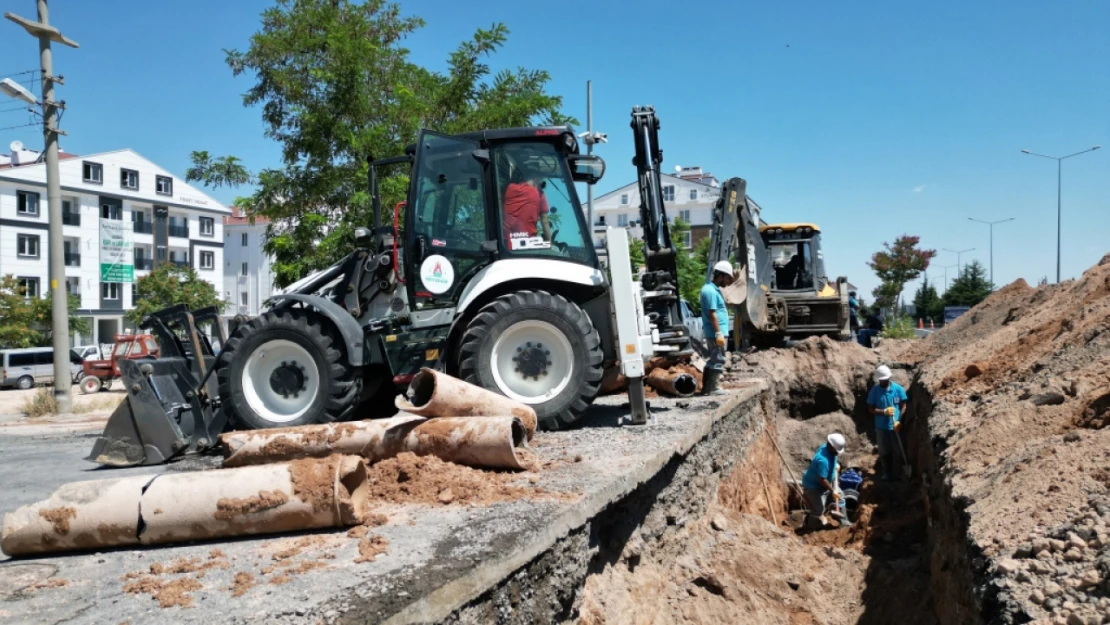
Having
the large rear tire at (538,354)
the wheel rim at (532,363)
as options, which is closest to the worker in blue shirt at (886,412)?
the large rear tire at (538,354)

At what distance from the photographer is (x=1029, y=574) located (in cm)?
377

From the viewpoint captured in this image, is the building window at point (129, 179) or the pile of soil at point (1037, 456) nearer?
the pile of soil at point (1037, 456)

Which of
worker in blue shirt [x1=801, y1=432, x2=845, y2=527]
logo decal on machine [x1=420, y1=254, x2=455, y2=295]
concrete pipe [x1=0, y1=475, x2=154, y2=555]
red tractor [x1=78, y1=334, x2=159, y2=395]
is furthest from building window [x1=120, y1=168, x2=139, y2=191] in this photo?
concrete pipe [x1=0, y1=475, x2=154, y2=555]

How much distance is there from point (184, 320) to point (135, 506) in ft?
12.2

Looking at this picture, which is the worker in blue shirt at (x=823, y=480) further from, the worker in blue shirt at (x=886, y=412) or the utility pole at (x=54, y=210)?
the utility pole at (x=54, y=210)

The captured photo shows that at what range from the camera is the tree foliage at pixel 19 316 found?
33.2m

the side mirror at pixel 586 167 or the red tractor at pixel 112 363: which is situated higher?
the side mirror at pixel 586 167

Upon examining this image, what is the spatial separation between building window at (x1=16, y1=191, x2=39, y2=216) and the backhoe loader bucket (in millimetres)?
41529

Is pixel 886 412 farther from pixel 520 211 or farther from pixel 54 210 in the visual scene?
pixel 54 210

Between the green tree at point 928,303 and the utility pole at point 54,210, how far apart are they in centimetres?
5277

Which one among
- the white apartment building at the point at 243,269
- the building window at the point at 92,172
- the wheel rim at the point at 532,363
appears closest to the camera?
the wheel rim at the point at 532,363

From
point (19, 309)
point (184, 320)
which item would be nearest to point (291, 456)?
point (184, 320)

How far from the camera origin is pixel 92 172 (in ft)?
145

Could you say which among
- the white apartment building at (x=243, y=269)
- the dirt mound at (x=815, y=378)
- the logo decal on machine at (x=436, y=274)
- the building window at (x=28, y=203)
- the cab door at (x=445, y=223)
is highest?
the building window at (x=28, y=203)
